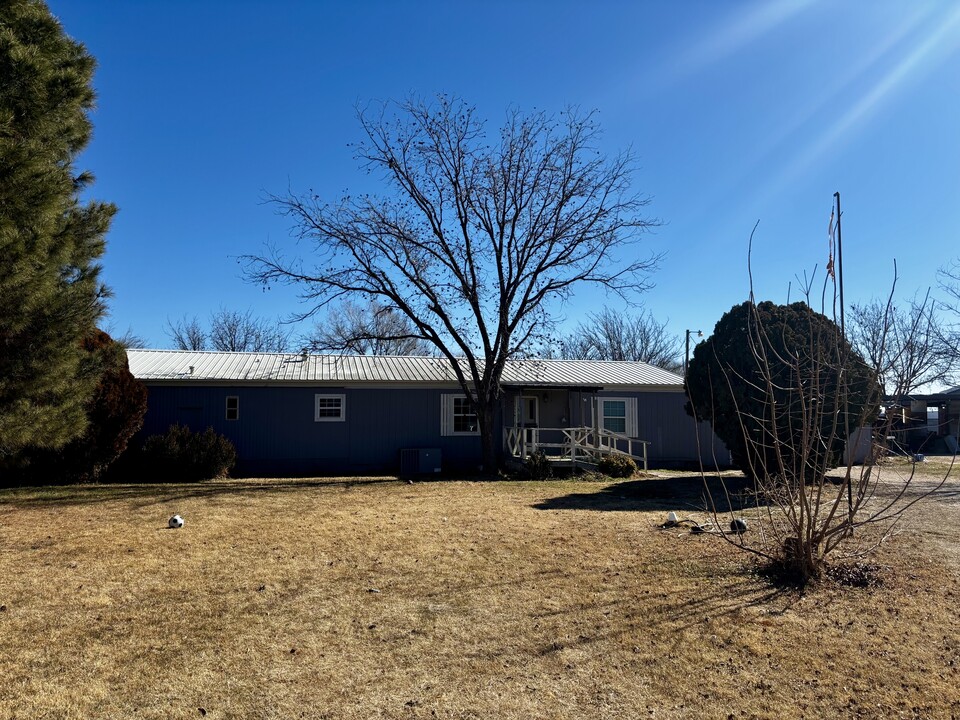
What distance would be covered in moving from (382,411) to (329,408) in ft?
4.44

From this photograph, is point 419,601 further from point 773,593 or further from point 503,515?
point 503,515

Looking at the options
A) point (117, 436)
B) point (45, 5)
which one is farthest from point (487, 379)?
point (45, 5)

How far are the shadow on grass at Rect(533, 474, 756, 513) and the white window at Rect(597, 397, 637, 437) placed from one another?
528 centimetres

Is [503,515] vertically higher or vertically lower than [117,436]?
lower

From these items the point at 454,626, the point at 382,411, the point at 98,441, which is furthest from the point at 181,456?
the point at 454,626

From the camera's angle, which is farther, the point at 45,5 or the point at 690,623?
the point at 45,5

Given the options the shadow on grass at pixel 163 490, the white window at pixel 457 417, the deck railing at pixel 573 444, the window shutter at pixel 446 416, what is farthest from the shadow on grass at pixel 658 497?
the window shutter at pixel 446 416

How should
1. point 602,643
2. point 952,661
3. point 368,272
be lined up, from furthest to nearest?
1. point 368,272
2. point 602,643
3. point 952,661

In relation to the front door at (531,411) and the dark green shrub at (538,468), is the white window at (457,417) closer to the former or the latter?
the front door at (531,411)

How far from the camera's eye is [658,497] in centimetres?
1149

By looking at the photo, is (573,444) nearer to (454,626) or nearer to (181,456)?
(181,456)

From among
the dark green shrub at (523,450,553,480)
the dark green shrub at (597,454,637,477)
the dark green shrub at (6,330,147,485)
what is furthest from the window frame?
the dark green shrub at (597,454,637,477)

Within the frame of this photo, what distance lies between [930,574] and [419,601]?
4444 millimetres

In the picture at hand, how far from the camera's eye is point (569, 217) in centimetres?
1598
